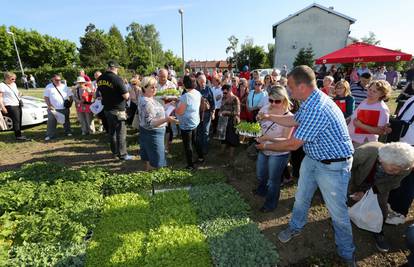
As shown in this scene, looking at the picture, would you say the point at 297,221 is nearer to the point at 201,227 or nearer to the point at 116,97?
the point at 201,227

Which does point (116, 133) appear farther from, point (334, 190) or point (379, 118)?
point (379, 118)

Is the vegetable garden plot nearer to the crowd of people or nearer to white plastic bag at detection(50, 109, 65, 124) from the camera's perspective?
the crowd of people

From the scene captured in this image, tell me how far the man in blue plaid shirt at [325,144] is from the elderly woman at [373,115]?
184cm

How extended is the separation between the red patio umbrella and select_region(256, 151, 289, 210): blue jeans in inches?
288

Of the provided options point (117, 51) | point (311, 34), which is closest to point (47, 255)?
point (311, 34)

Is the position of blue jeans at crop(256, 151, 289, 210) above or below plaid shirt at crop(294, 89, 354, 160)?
below

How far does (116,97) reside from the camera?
619 cm

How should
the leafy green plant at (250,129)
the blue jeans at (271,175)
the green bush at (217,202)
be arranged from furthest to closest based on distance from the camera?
the leafy green plant at (250,129)
the green bush at (217,202)
the blue jeans at (271,175)

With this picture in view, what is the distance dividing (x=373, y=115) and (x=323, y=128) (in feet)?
7.50

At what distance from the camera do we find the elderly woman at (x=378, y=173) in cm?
306

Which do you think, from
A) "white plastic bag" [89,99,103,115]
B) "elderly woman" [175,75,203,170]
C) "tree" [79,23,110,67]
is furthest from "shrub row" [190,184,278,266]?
"tree" [79,23,110,67]

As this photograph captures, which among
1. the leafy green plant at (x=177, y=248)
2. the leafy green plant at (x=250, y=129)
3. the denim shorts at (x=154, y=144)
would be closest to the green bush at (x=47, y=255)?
the leafy green plant at (x=177, y=248)

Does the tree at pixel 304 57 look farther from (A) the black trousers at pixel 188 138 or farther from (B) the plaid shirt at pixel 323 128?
(B) the plaid shirt at pixel 323 128

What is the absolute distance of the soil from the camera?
11.2 ft
